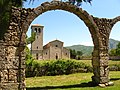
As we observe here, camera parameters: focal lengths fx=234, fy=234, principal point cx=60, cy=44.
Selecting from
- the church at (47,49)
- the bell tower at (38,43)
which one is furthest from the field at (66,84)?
the bell tower at (38,43)

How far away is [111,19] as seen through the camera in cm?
1512

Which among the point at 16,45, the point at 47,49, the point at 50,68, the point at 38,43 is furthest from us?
the point at 38,43

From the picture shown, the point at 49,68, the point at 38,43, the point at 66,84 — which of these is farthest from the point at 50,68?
the point at 38,43

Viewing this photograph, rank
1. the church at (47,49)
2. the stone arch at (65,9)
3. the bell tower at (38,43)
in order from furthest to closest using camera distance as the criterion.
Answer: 1. the bell tower at (38,43)
2. the church at (47,49)
3. the stone arch at (65,9)

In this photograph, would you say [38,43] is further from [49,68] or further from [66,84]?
[66,84]

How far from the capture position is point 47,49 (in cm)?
7338

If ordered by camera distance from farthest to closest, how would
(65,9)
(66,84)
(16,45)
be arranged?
1. (66,84)
2. (65,9)
3. (16,45)

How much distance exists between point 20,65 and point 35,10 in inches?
115

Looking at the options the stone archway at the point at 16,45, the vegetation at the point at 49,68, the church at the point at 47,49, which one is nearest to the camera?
the stone archway at the point at 16,45

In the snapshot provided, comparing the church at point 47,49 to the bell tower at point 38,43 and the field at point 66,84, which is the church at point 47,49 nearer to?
the bell tower at point 38,43

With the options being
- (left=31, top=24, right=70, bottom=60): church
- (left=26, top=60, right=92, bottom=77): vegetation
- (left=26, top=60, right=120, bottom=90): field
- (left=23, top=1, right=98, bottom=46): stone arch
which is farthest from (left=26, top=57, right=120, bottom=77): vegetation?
(left=31, top=24, right=70, bottom=60): church

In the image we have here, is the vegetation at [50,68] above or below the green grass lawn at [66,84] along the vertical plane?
above

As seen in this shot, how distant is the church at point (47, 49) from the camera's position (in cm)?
7306

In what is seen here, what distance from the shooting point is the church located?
73062 mm
